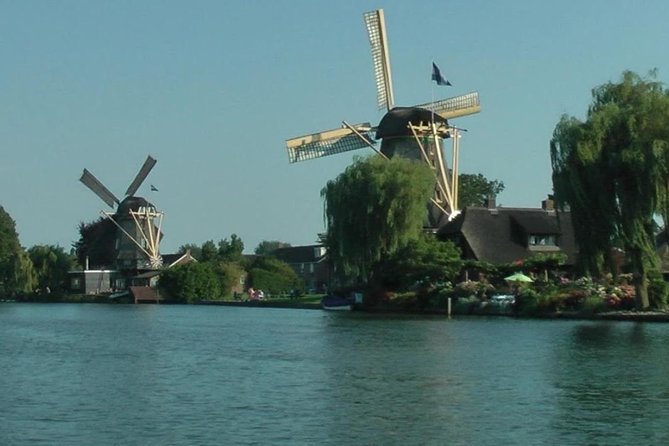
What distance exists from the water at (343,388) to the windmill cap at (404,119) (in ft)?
110

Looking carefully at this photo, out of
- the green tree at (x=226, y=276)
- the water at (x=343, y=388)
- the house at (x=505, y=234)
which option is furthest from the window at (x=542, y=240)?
the green tree at (x=226, y=276)

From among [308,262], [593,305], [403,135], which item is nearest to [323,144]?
[403,135]

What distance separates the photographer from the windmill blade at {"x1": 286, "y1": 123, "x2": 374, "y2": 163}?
75.7 meters

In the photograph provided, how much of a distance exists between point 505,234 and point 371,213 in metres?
10.1

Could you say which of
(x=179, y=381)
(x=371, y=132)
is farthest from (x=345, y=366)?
(x=371, y=132)

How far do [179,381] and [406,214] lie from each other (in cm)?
3595

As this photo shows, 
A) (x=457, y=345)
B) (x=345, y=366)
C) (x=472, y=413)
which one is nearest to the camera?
(x=472, y=413)

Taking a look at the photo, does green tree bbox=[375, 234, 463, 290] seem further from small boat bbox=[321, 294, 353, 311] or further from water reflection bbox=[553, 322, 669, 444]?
water reflection bbox=[553, 322, 669, 444]

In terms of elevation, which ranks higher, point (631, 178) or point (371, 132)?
point (371, 132)

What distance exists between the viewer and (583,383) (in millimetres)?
24141

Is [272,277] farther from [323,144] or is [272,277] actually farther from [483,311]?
[483,311]

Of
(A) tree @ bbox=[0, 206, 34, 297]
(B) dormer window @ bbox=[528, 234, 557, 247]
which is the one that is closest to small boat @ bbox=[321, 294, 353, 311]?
(B) dormer window @ bbox=[528, 234, 557, 247]

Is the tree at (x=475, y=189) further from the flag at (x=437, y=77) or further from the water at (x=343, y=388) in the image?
the water at (x=343, y=388)

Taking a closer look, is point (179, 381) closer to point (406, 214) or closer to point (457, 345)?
point (457, 345)
